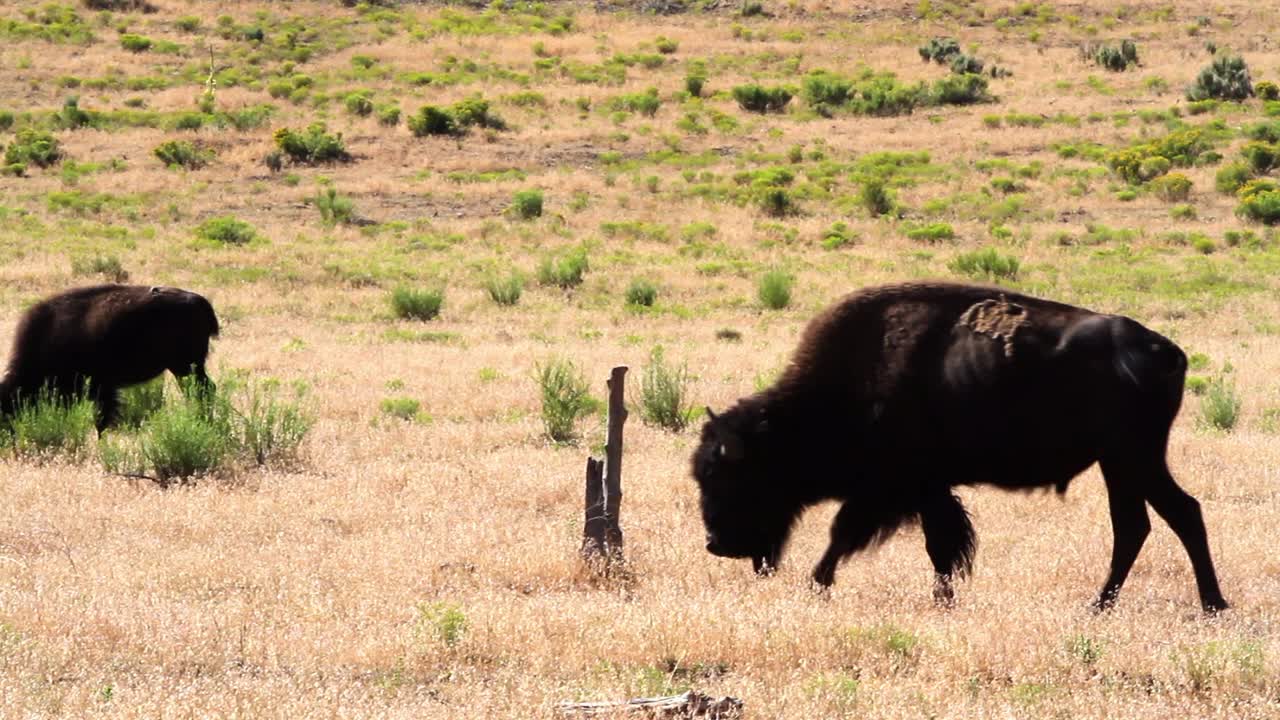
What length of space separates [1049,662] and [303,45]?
57.2m

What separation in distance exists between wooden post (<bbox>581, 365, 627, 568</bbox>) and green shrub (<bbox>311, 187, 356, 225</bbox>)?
22767 mm

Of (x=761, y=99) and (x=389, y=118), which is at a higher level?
(x=761, y=99)

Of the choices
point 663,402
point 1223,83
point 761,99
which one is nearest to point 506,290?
point 663,402

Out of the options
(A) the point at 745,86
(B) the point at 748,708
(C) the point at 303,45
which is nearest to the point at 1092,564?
(B) the point at 748,708

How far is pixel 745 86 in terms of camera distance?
4853 centimetres

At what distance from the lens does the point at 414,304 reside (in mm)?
20703

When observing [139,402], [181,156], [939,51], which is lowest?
[181,156]

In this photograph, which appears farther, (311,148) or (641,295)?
(311,148)

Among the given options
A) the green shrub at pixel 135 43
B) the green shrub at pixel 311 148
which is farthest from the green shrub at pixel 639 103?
the green shrub at pixel 135 43

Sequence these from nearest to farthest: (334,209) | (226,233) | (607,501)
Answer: (607,501)
(226,233)
(334,209)

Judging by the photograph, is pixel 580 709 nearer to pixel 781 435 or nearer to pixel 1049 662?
pixel 1049 662

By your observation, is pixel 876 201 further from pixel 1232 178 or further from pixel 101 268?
pixel 101 268

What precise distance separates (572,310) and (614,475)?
13192 millimetres

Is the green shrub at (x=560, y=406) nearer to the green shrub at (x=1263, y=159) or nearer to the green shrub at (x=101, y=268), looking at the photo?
the green shrub at (x=101, y=268)
